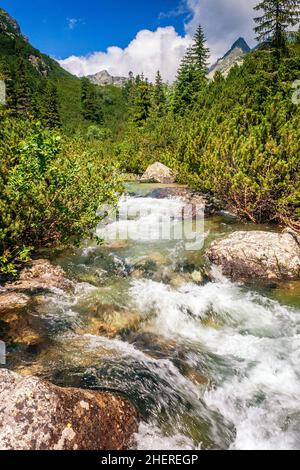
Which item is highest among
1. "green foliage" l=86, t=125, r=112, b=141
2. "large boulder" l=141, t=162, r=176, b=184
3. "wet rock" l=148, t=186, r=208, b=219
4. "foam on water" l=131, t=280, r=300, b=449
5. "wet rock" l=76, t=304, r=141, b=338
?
"green foliage" l=86, t=125, r=112, b=141

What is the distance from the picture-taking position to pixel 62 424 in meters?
3.74

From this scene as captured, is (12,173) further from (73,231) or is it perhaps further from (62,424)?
(62,424)

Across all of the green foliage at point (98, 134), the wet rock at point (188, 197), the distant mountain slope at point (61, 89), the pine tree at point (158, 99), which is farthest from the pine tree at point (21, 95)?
the wet rock at point (188, 197)

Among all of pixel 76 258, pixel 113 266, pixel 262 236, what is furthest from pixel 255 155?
pixel 76 258

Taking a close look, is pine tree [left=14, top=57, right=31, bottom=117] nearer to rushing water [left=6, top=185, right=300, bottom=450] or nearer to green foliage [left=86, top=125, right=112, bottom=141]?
green foliage [left=86, top=125, right=112, bottom=141]

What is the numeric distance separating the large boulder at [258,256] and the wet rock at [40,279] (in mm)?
5220


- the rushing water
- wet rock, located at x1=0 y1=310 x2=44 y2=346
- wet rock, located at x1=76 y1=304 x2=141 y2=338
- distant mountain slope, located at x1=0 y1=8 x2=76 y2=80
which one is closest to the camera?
the rushing water

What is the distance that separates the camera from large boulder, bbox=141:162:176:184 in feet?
90.2

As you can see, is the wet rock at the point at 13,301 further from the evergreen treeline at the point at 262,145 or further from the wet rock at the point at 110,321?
the evergreen treeline at the point at 262,145

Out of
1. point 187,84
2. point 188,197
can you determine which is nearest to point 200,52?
point 187,84

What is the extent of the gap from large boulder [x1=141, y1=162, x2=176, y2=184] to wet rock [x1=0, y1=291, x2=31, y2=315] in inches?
806

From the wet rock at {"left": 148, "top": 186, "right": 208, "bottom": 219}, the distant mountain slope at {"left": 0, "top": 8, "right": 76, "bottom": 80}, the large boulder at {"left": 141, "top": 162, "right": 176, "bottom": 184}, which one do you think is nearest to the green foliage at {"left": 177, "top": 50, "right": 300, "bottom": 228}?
the wet rock at {"left": 148, "top": 186, "right": 208, "bottom": 219}

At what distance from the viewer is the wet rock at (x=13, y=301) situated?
7.46 meters

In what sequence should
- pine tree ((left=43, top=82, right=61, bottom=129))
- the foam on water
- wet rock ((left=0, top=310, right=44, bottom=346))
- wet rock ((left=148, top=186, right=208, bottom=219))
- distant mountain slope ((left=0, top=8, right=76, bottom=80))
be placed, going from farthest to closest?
1. distant mountain slope ((left=0, top=8, right=76, bottom=80))
2. pine tree ((left=43, top=82, right=61, bottom=129))
3. wet rock ((left=148, top=186, right=208, bottom=219))
4. wet rock ((left=0, top=310, right=44, bottom=346))
5. the foam on water
